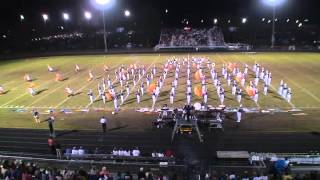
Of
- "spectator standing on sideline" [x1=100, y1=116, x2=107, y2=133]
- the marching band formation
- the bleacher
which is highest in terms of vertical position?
the bleacher

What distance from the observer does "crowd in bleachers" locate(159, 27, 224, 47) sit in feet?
234

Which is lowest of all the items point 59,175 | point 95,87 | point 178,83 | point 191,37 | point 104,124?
point 104,124

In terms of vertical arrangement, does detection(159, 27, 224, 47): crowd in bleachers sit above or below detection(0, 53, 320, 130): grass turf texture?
above

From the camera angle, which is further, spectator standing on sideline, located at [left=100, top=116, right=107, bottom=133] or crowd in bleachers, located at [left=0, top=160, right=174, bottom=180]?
spectator standing on sideline, located at [left=100, top=116, right=107, bottom=133]

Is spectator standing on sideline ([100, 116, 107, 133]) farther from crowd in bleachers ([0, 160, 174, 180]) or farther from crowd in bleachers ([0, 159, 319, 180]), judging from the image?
crowd in bleachers ([0, 160, 174, 180])

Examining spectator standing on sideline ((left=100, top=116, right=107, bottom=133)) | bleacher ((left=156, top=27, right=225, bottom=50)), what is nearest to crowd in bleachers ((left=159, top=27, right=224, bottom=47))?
bleacher ((left=156, top=27, right=225, bottom=50))


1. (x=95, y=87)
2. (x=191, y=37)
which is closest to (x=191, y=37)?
(x=191, y=37)

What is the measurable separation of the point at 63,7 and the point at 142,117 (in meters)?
59.7

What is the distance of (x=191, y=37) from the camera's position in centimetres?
7438

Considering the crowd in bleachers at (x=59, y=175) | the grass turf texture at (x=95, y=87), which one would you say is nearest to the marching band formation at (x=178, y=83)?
the grass turf texture at (x=95, y=87)

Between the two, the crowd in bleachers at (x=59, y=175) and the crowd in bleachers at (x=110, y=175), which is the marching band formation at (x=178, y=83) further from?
the crowd in bleachers at (x=59, y=175)

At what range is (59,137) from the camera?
2105 cm

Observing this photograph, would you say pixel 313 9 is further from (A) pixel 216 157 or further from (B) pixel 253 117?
(A) pixel 216 157

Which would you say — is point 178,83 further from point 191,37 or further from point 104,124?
point 191,37
